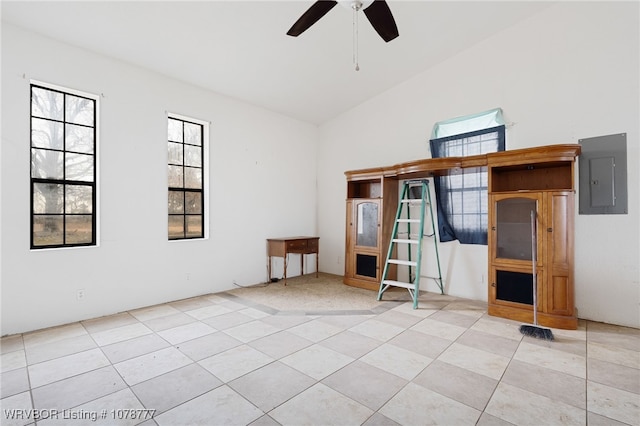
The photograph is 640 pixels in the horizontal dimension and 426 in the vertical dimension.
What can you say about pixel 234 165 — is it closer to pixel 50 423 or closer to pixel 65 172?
pixel 65 172

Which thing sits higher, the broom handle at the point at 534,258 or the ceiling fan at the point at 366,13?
the ceiling fan at the point at 366,13

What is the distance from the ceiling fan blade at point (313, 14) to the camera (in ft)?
8.07

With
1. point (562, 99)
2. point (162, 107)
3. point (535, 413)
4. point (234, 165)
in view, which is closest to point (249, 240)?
point (234, 165)

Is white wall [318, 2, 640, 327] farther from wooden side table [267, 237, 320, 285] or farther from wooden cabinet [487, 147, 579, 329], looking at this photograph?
wooden side table [267, 237, 320, 285]

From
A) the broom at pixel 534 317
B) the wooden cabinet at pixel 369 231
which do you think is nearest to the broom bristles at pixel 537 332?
the broom at pixel 534 317

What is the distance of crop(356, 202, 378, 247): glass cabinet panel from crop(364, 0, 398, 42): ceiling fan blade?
2774 mm

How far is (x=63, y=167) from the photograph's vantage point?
11.7ft

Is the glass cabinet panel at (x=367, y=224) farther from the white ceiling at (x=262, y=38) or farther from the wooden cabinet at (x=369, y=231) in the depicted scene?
the white ceiling at (x=262, y=38)

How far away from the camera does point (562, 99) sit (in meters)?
3.83

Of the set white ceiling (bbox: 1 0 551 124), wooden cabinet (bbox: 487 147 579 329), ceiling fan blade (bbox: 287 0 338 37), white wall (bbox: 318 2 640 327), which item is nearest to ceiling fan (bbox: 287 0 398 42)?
ceiling fan blade (bbox: 287 0 338 37)

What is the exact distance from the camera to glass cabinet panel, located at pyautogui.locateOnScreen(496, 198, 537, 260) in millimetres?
3645

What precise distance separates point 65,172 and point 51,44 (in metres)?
1.42

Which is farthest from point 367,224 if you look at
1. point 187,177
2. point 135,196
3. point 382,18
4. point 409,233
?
point 135,196

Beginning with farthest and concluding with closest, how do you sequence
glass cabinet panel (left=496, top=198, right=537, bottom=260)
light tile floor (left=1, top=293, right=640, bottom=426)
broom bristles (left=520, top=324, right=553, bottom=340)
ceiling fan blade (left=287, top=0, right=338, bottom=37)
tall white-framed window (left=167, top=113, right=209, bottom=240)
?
1. tall white-framed window (left=167, top=113, right=209, bottom=240)
2. glass cabinet panel (left=496, top=198, right=537, bottom=260)
3. broom bristles (left=520, top=324, right=553, bottom=340)
4. ceiling fan blade (left=287, top=0, right=338, bottom=37)
5. light tile floor (left=1, top=293, right=640, bottom=426)
